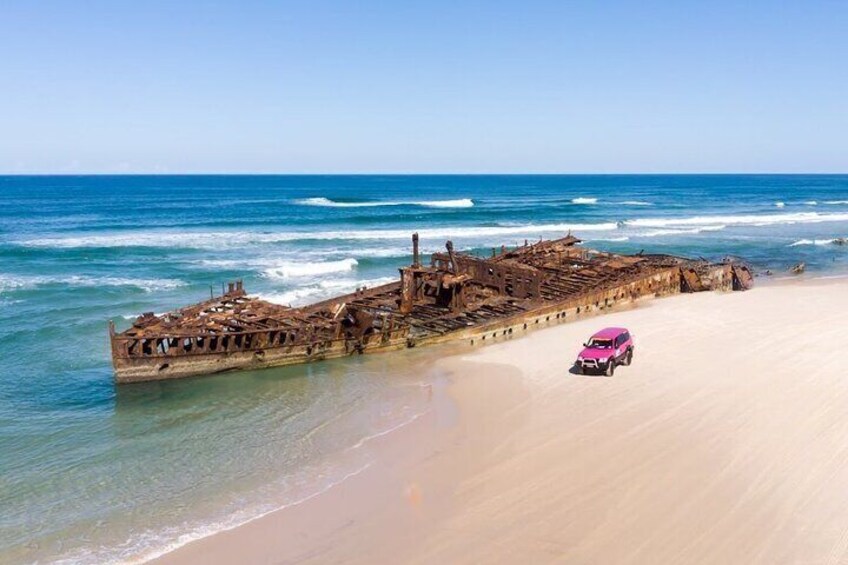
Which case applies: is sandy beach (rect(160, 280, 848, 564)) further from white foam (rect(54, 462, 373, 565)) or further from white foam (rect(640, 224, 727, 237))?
white foam (rect(640, 224, 727, 237))

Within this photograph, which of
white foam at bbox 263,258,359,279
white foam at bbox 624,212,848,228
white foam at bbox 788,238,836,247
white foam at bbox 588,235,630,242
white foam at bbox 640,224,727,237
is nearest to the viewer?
white foam at bbox 263,258,359,279

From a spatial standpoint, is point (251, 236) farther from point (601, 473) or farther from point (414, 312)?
point (601, 473)

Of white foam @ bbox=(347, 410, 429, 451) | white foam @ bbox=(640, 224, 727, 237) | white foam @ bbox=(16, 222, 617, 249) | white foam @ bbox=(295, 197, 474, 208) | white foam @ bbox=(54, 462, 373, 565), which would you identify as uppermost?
white foam @ bbox=(295, 197, 474, 208)

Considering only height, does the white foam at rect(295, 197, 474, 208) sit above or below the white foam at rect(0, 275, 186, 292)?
above

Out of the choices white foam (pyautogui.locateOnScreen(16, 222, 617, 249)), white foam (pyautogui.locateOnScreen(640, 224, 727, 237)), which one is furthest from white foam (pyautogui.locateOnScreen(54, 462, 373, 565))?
white foam (pyautogui.locateOnScreen(640, 224, 727, 237))

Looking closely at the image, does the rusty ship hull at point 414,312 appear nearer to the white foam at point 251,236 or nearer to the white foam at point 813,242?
the white foam at point 813,242

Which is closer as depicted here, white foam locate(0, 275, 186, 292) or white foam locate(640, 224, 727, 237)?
white foam locate(0, 275, 186, 292)

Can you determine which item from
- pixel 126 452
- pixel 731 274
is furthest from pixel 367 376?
pixel 731 274

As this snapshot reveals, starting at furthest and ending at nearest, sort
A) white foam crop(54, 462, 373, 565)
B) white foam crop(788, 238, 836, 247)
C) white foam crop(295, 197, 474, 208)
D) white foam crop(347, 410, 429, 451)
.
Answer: white foam crop(295, 197, 474, 208), white foam crop(788, 238, 836, 247), white foam crop(347, 410, 429, 451), white foam crop(54, 462, 373, 565)

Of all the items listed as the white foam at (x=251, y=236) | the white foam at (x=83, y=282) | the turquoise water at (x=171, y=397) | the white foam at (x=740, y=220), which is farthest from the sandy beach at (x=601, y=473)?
the white foam at (x=740, y=220)
